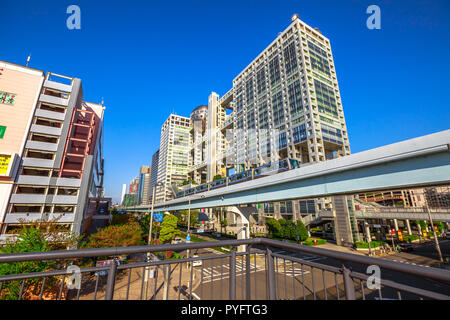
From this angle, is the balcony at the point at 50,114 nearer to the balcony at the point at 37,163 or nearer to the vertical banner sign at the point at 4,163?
the balcony at the point at 37,163

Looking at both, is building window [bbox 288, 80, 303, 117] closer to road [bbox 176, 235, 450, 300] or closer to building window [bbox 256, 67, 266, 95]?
building window [bbox 256, 67, 266, 95]

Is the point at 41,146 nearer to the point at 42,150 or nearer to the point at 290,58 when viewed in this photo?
the point at 42,150

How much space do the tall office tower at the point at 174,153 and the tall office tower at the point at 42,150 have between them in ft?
271

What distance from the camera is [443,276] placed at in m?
1.50

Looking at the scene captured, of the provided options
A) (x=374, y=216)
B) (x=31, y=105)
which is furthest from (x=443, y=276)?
(x=374, y=216)

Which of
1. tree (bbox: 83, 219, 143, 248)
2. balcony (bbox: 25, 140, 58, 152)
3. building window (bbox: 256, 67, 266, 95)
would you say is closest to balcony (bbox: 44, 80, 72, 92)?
balcony (bbox: 25, 140, 58, 152)

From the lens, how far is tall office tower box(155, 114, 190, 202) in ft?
352

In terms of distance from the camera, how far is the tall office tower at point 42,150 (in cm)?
1902

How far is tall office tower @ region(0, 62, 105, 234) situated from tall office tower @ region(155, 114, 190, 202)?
82.5m

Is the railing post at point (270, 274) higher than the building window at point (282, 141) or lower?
lower

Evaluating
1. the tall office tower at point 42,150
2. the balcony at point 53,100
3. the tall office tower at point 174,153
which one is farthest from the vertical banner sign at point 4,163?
the tall office tower at point 174,153
